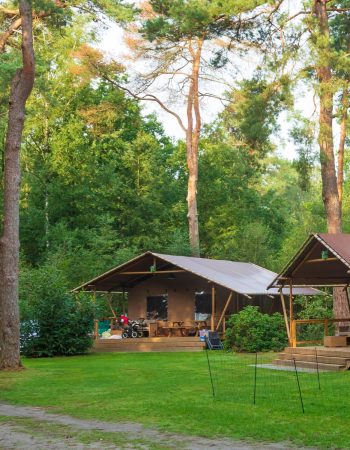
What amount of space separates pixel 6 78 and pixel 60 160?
68.7 feet

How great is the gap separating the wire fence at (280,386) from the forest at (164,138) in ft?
25.3

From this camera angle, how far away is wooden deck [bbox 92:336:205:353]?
25531 mm

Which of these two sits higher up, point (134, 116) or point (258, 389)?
point (134, 116)

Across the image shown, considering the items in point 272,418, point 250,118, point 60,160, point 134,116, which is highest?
point 134,116

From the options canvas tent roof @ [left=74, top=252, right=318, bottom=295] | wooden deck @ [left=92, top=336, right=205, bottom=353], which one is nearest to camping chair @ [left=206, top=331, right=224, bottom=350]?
wooden deck @ [left=92, top=336, right=205, bottom=353]

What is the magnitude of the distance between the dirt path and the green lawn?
1.35 feet

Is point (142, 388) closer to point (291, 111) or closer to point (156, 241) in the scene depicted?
point (291, 111)

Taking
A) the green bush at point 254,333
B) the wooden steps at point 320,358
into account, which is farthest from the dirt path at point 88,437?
the green bush at point 254,333

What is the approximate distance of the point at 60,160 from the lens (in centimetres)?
4216

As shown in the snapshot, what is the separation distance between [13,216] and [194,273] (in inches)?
356

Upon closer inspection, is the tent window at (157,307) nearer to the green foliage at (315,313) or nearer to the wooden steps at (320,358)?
the green foliage at (315,313)

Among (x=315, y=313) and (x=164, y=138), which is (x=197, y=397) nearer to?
(x=315, y=313)

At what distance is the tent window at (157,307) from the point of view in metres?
30.1

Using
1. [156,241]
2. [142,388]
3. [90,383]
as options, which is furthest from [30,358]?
[156,241]
